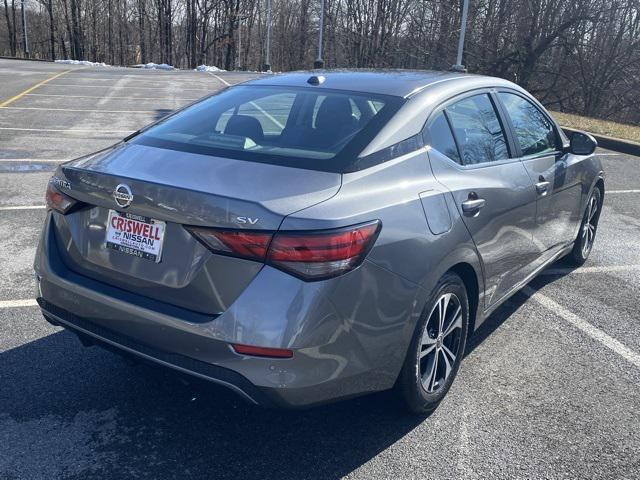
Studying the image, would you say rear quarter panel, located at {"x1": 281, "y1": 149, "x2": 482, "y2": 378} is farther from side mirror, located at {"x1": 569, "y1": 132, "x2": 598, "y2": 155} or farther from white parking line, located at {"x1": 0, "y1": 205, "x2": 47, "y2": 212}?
white parking line, located at {"x1": 0, "y1": 205, "x2": 47, "y2": 212}

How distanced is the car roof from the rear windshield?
3.0 inches

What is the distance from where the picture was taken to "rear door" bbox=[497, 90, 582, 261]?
4152 mm

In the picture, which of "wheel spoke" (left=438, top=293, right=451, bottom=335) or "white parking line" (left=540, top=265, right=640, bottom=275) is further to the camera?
"white parking line" (left=540, top=265, right=640, bottom=275)

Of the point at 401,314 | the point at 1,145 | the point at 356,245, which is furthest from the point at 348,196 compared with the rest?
the point at 1,145

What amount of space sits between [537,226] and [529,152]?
49cm

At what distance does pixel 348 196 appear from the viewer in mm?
2627

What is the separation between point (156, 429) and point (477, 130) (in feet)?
7.71

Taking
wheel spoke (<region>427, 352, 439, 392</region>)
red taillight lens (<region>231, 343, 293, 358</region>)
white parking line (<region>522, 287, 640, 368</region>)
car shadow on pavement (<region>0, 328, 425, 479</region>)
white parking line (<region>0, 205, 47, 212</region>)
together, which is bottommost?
white parking line (<region>0, 205, 47, 212</region>)

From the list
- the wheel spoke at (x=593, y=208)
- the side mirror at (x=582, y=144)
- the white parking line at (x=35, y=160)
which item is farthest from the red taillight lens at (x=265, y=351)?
the white parking line at (x=35, y=160)

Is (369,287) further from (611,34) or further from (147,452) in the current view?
(611,34)

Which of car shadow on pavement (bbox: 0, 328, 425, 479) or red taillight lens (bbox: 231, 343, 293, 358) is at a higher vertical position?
Result: red taillight lens (bbox: 231, 343, 293, 358)

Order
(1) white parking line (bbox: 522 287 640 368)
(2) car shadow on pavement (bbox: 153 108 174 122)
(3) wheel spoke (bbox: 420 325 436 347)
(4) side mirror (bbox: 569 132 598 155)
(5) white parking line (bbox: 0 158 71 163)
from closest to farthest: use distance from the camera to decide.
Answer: (3) wheel spoke (bbox: 420 325 436 347)
(1) white parking line (bbox: 522 287 640 368)
(4) side mirror (bbox: 569 132 598 155)
(5) white parking line (bbox: 0 158 71 163)
(2) car shadow on pavement (bbox: 153 108 174 122)

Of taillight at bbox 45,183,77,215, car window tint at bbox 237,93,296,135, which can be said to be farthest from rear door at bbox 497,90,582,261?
taillight at bbox 45,183,77,215

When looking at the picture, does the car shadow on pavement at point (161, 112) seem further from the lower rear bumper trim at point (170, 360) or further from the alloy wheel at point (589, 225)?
the lower rear bumper trim at point (170, 360)
